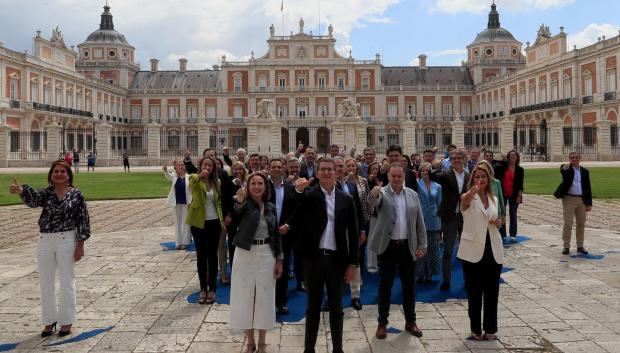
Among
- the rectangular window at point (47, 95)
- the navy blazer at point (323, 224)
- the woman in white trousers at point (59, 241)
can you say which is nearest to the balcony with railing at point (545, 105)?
the rectangular window at point (47, 95)

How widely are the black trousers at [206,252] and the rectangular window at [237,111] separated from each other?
57947 millimetres

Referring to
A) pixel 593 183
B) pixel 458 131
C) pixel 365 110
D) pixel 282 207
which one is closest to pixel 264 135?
pixel 458 131

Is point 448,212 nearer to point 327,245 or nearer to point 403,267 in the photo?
point 403,267

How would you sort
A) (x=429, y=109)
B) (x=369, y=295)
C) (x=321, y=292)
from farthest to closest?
(x=429, y=109) → (x=369, y=295) → (x=321, y=292)

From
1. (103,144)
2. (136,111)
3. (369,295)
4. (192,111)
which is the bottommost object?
(369,295)

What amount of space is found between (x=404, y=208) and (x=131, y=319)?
2890mm

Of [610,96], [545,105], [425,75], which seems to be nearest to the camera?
[610,96]

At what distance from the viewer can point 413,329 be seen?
201 inches

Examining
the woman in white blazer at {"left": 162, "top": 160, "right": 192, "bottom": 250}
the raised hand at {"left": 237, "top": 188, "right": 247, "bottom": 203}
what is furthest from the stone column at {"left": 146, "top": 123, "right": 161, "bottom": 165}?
the raised hand at {"left": 237, "top": 188, "right": 247, "bottom": 203}

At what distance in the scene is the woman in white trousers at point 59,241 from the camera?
505 centimetres

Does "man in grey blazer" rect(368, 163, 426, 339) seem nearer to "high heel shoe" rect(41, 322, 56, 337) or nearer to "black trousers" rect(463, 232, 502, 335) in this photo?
"black trousers" rect(463, 232, 502, 335)

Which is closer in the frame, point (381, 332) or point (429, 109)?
point (381, 332)

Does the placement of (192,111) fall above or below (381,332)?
above

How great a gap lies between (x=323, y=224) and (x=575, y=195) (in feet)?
18.6
